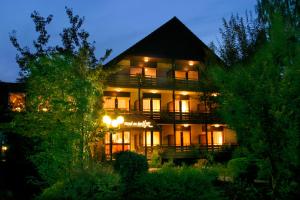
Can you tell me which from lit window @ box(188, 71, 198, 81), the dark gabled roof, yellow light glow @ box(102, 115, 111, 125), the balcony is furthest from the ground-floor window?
yellow light glow @ box(102, 115, 111, 125)

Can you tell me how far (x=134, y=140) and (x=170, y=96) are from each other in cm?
634

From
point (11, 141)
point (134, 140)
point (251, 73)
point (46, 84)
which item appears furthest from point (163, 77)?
point (251, 73)

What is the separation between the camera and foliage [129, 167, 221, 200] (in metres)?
10.4

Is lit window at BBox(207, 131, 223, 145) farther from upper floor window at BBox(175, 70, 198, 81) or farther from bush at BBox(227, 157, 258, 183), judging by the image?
bush at BBox(227, 157, 258, 183)

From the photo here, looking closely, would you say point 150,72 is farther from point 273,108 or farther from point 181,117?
point 273,108

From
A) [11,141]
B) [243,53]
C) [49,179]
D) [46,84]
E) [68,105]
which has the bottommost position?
[49,179]

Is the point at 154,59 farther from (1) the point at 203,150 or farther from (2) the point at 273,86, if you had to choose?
(2) the point at 273,86

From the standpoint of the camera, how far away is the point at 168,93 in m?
34.7

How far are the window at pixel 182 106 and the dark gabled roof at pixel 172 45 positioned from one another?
4545 mm

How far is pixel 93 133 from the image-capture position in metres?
14.0

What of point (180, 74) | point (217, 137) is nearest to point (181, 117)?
point (180, 74)

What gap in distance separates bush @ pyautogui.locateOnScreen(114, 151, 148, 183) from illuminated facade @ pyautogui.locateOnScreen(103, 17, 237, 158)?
17.1m

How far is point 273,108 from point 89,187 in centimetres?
610

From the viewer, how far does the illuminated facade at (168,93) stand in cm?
3111
